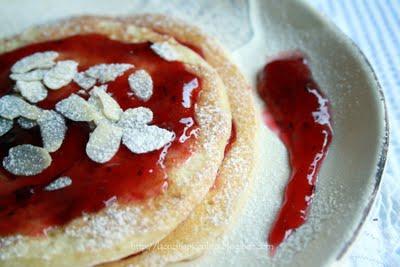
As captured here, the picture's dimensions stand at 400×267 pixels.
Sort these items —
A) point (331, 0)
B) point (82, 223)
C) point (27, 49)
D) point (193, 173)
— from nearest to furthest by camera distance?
point (82, 223), point (193, 173), point (27, 49), point (331, 0)

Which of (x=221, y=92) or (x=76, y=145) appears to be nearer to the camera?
(x=76, y=145)

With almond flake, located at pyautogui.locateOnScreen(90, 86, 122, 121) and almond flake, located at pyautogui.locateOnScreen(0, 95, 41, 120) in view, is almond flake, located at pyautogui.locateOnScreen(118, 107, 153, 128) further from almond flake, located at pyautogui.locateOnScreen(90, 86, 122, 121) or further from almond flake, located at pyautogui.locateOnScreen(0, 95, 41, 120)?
almond flake, located at pyautogui.locateOnScreen(0, 95, 41, 120)

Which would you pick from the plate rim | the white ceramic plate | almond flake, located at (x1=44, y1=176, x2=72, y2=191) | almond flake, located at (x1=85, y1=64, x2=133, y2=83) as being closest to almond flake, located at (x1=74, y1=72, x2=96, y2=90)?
almond flake, located at (x1=85, y1=64, x2=133, y2=83)

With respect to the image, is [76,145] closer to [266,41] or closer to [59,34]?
[59,34]

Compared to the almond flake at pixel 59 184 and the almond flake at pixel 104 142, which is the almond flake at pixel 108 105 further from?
the almond flake at pixel 59 184

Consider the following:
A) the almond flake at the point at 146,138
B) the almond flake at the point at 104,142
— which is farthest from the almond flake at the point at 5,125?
the almond flake at the point at 146,138

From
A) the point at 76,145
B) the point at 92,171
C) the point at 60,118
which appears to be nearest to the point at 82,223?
the point at 92,171

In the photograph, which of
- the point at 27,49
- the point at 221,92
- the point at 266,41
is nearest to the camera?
the point at 221,92
